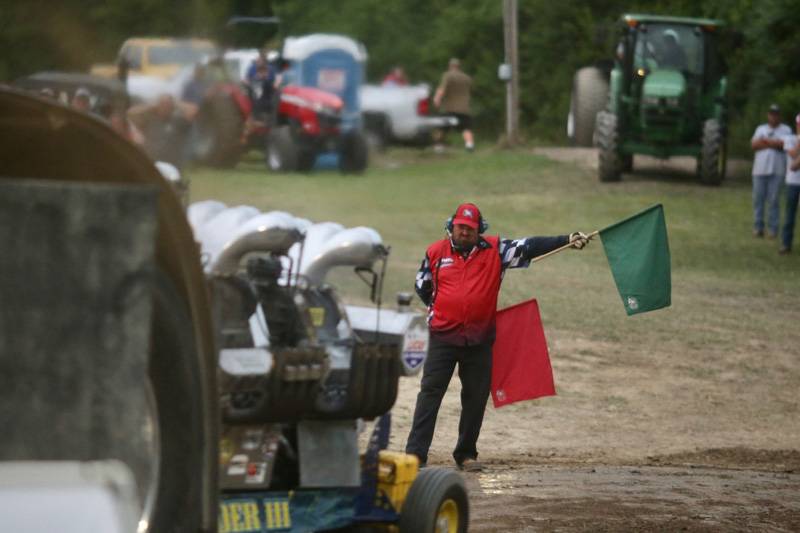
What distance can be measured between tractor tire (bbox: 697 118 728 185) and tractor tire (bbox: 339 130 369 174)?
6619 mm

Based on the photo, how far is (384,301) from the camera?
60.3 feet

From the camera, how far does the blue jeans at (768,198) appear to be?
947 inches

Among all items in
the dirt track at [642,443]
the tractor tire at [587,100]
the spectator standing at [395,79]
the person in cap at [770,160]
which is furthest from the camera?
the spectator standing at [395,79]

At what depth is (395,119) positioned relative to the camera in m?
38.2

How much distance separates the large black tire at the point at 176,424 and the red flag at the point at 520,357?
600 cm

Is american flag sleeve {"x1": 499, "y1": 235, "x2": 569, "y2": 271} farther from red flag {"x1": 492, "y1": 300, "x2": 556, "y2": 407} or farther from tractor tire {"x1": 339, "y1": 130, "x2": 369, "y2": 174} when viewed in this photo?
tractor tire {"x1": 339, "y1": 130, "x2": 369, "y2": 174}

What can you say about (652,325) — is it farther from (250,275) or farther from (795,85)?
(795,85)

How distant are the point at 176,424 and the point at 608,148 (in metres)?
24.4

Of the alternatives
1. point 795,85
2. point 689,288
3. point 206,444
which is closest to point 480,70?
point 795,85

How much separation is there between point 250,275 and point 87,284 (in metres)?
3.07

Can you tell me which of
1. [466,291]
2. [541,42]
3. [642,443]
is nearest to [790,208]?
[642,443]

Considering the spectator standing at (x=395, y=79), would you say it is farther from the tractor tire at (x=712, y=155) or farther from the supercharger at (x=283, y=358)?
the supercharger at (x=283, y=358)

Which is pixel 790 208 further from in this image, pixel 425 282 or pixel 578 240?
pixel 425 282

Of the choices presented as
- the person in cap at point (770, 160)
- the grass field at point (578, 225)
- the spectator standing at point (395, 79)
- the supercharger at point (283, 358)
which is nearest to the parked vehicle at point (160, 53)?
the supercharger at point (283, 358)
